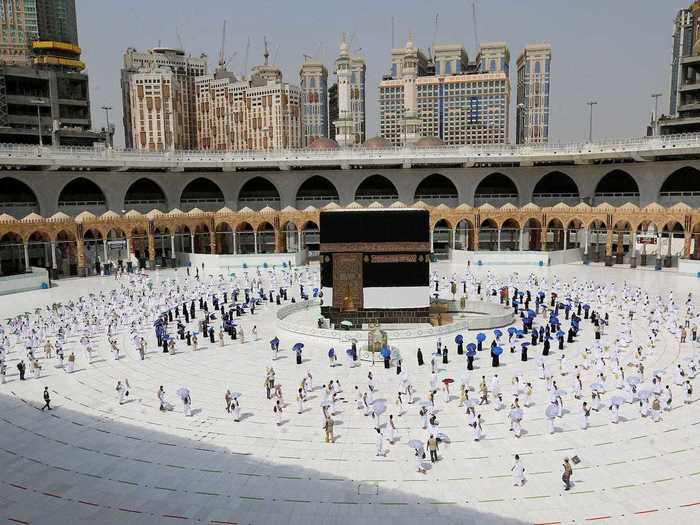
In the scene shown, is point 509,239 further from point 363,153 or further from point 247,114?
point 247,114

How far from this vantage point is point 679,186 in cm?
4653

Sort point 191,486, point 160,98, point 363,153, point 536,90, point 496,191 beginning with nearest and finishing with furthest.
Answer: point 191,486 < point 363,153 < point 496,191 < point 160,98 < point 536,90

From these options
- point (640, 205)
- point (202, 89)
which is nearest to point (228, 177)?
point (640, 205)

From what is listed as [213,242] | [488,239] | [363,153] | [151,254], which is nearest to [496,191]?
[488,239]

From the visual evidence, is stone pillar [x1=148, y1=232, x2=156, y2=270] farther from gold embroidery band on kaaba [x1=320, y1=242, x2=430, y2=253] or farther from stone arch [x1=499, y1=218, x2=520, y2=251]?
stone arch [x1=499, y1=218, x2=520, y2=251]

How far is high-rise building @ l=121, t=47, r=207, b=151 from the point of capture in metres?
103

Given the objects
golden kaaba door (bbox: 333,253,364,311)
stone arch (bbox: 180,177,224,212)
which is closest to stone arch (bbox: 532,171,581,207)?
stone arch (bbox: 180,177,224,212)

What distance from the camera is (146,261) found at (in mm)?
43438

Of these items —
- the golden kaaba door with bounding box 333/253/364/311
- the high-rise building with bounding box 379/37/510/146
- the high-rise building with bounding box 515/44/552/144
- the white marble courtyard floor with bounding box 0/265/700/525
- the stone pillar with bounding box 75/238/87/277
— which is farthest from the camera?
the high-rise building with bounding box 515/44/552/144

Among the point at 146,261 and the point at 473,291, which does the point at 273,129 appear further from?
the point at 473,291

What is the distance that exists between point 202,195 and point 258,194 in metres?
5.55

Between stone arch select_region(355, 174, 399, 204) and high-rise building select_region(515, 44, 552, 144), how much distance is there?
95.2 m

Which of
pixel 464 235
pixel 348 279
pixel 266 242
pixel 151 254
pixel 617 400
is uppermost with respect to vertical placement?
pixel 464 235

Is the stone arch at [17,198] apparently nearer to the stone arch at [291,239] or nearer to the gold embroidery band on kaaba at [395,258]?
the stone arch at [291,239]
